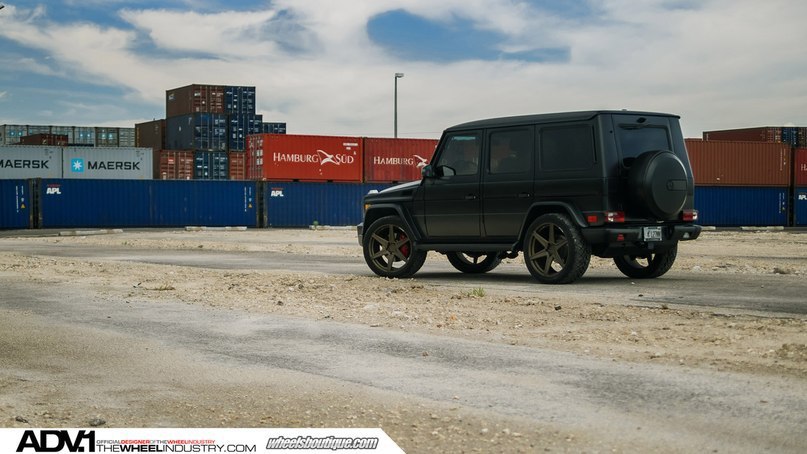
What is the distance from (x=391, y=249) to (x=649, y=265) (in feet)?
12.5

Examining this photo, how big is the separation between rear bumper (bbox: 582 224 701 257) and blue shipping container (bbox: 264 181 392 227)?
34.9 meters

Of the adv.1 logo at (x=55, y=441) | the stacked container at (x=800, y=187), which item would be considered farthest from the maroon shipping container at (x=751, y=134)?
the adv.1 logo at (x=55, y=441)

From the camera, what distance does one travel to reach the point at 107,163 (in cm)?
5172

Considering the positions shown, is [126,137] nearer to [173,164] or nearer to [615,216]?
[173,164]

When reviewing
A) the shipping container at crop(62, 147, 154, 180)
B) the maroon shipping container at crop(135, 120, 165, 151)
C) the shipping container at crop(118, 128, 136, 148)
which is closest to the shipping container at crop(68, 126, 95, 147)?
the shipping container at crop(118, 128, 136, 148)

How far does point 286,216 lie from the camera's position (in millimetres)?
47031

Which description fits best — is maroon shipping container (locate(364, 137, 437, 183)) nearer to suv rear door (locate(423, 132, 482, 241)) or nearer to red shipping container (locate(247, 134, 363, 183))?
red shipping container (locate(247, 134, 363, 183))

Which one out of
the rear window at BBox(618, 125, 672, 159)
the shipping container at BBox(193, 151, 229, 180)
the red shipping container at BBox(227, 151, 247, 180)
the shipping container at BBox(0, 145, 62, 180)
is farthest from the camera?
the red shipping container at BBox(227, 151, 247, 180)

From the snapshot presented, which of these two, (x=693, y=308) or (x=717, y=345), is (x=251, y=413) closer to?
(x=717, y=345)

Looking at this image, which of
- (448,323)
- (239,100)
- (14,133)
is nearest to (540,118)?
(448,323)

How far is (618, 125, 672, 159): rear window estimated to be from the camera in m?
12.5

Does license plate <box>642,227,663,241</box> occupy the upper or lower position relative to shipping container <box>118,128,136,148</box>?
lower

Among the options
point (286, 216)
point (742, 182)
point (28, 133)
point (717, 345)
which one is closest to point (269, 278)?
point (717, 345)

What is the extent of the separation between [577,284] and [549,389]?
6.94 meters
